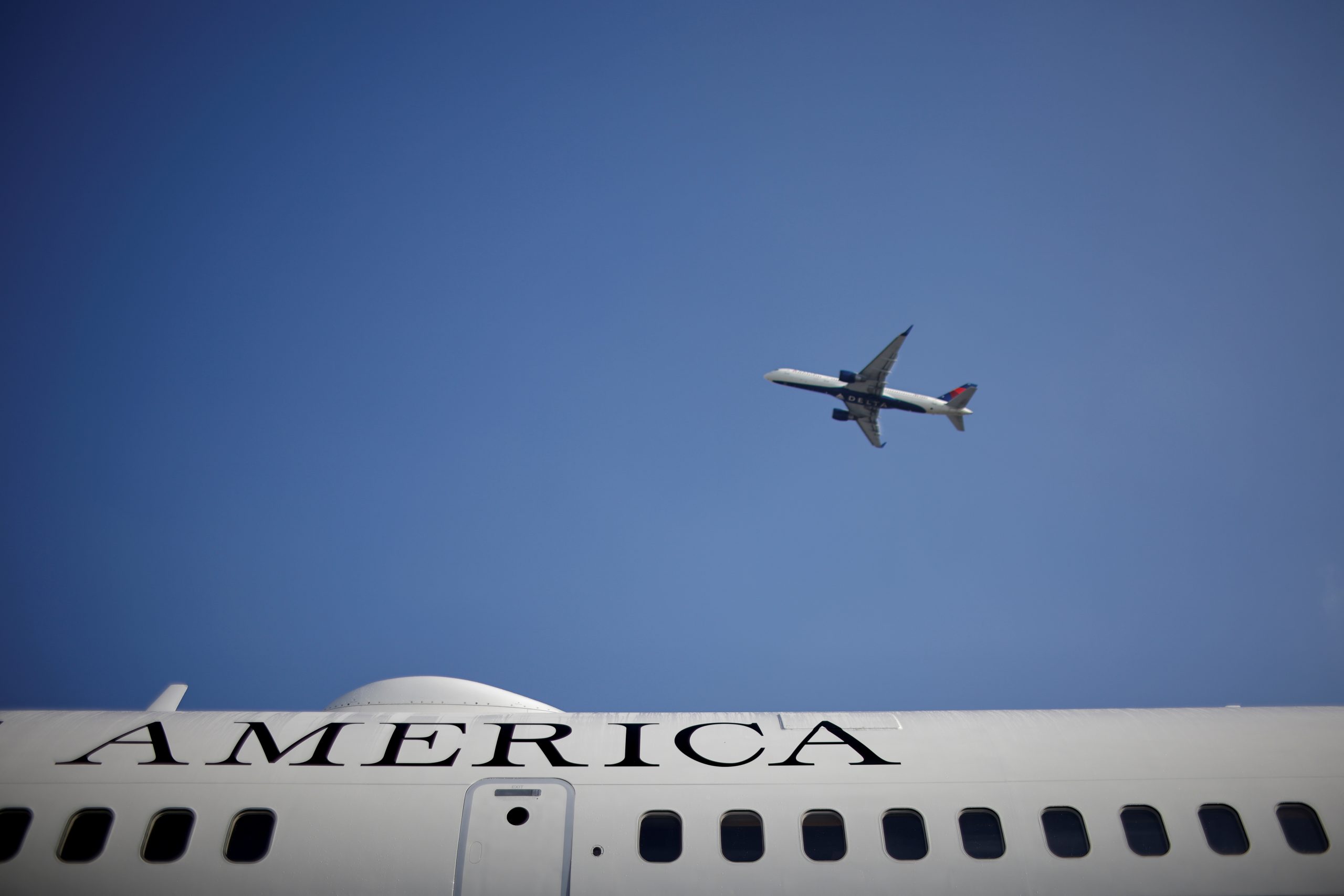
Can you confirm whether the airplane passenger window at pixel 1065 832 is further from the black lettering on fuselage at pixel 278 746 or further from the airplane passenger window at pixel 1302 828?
the black lettering on fuselage at pixel 278 746

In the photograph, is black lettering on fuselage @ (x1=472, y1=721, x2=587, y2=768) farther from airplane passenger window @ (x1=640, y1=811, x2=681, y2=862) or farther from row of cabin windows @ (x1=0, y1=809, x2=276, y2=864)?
row of cabin windows @ (x1=0, y1=809, x2=276, y2=864)

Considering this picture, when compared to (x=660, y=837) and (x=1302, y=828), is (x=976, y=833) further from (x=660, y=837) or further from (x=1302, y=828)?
(x=1302, y=828)

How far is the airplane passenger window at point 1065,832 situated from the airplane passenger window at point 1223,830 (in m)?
1.31

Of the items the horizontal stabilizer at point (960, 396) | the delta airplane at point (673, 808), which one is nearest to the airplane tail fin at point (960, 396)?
the horizontal stabilizer at point (960, 396)

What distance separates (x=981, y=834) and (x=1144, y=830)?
1769 millimetres

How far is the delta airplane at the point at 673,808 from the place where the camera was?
9.36 metres

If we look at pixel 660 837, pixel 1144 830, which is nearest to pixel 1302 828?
pixel 1144 830

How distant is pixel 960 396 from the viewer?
62594 mm

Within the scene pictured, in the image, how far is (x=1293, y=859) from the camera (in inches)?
376

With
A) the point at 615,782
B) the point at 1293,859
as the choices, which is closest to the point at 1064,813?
the point at 1293,859

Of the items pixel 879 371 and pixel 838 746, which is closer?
pixel 838 746

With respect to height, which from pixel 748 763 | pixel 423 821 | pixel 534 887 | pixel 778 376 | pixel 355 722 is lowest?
pixel 534 887

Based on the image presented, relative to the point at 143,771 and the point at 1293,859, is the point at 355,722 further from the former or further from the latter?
the point at 1293,859

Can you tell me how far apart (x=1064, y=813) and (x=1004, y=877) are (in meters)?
1.09
